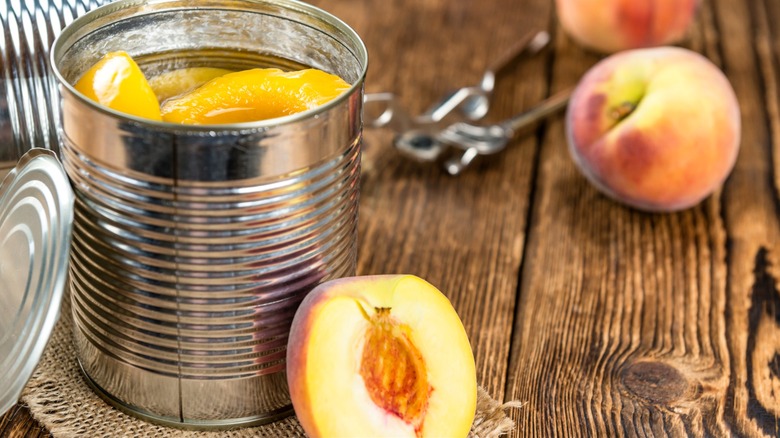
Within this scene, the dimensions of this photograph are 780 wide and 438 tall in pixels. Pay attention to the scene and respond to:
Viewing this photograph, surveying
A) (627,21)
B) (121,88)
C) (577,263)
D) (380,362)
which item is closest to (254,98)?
(121,88)

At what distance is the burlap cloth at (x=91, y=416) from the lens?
2.28 ft

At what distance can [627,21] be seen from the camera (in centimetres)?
127

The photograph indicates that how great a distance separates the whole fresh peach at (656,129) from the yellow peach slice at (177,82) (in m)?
0.43

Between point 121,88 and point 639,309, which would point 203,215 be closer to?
point 121,88

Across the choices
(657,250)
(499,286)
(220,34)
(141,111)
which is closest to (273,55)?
(220,34)

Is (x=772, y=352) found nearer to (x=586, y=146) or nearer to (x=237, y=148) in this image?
(x=586, y=146)

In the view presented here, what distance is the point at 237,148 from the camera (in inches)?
23.2

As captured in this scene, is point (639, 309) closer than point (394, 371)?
No

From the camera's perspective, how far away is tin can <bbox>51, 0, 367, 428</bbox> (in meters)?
0.60

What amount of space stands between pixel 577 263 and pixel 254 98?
1.28ft

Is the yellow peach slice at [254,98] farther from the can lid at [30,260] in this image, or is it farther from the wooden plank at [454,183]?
the wooden plank at [454,183]

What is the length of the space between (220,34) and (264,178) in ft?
0.62

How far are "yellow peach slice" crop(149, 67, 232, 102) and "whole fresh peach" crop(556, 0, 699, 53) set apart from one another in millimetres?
673

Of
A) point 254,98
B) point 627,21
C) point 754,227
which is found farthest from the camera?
point 627,21
